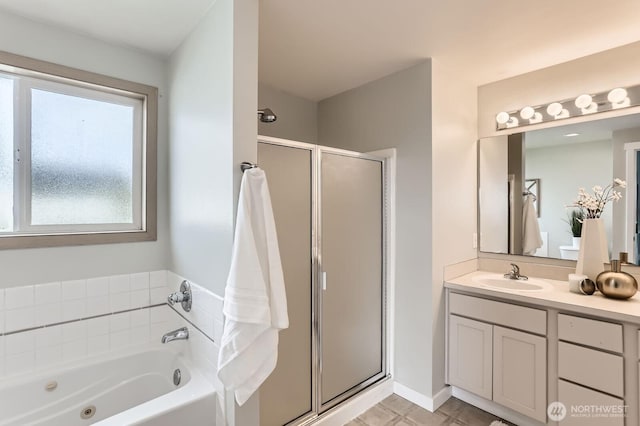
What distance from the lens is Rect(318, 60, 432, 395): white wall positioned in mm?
2234

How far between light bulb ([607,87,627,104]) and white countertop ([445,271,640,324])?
4.19 ft

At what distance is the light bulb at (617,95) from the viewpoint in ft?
6.75

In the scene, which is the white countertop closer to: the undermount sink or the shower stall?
the undermount sink

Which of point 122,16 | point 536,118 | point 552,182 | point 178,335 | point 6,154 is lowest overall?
point 178,335

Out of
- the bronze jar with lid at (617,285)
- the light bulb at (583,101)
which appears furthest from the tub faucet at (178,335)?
the light bulb at (583,101)

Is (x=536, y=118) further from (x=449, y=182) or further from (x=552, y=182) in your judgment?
(x=449, y=182)

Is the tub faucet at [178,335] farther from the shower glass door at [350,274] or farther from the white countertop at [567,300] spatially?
the white countertop at [567,300]

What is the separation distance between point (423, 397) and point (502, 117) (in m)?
2.29

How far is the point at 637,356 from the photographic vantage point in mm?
→ 1591

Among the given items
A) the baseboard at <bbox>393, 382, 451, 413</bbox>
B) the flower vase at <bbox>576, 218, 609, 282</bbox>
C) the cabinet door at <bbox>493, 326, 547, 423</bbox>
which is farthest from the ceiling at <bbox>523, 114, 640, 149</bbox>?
the baseboard at <bbox>393, 382, 451, 413</bbox>

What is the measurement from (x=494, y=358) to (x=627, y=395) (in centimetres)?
63

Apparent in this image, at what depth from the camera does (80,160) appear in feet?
6.55

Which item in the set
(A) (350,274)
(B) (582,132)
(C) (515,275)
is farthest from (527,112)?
(A) (350,274)

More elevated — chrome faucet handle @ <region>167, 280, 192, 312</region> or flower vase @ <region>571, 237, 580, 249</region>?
flower vase @ <region>571, 237, 580, 249</region>
